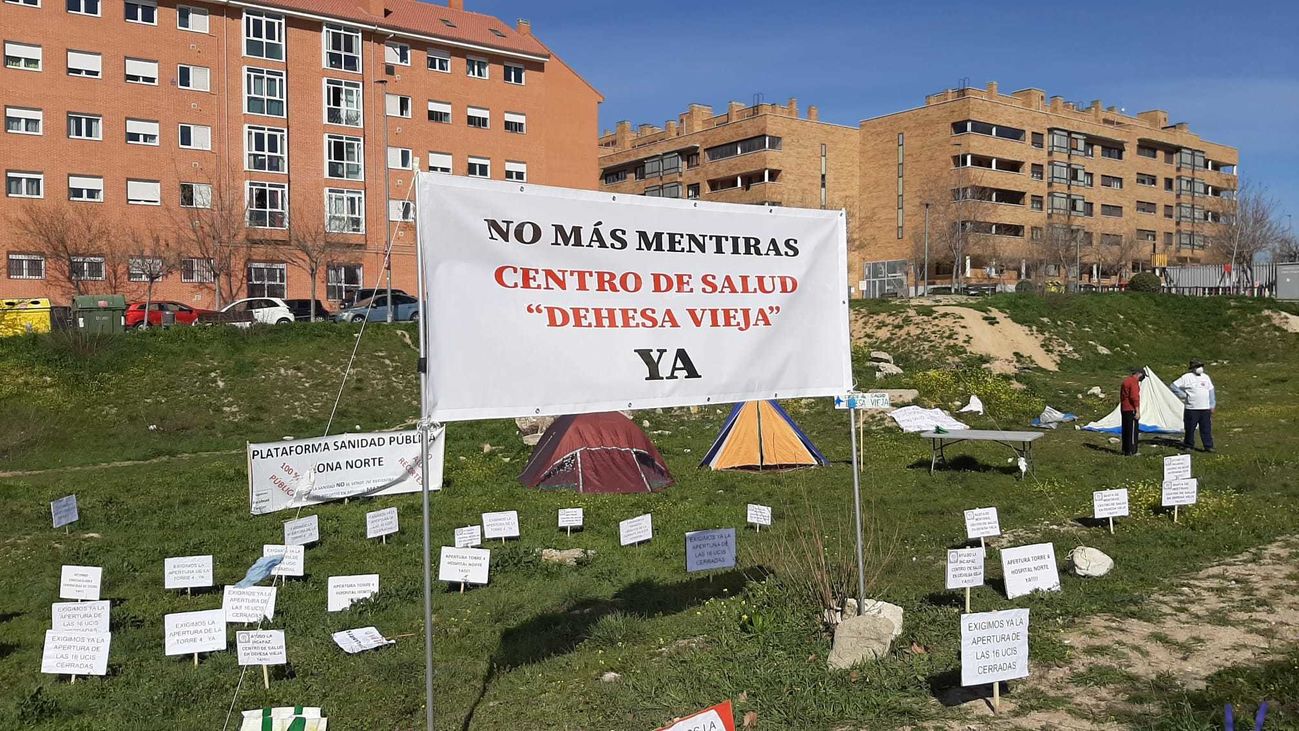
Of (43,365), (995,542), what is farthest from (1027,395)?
(43,365)

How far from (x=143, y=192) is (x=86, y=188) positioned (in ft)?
6.78

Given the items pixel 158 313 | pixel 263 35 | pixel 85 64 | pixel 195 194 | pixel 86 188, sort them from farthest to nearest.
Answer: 1. pixel 263 35
2. pixel 195 194
3. pixel 86 188
4. pixel 85 64
5. pixel 158 313

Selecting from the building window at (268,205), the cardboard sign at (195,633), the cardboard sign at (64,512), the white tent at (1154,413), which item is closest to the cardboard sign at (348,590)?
the cardboard sign at (195,633)

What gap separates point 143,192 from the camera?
135 ft

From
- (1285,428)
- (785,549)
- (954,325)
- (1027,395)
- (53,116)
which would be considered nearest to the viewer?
(785,549)

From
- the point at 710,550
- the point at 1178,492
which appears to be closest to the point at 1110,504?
the point at 1178,492

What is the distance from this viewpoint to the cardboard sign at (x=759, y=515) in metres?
11.6

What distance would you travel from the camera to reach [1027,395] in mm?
25109

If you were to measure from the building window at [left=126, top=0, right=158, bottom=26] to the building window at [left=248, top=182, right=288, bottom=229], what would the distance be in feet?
24.8

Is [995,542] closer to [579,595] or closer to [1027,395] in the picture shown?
[579,595]

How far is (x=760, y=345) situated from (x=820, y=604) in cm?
226

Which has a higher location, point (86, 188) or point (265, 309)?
point (86, 188)

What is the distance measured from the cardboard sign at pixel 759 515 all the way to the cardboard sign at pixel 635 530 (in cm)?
121

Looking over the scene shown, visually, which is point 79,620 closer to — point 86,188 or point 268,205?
point 86,188
